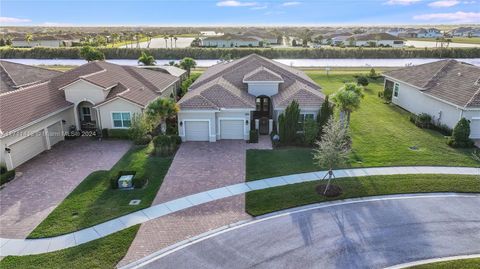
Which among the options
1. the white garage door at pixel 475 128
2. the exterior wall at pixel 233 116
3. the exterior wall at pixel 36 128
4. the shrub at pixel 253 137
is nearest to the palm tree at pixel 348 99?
the shrub at pixel 253 137

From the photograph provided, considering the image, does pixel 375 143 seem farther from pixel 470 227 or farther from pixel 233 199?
pixel 233 199

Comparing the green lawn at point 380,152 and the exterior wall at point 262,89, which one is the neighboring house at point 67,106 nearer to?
the exterior wall at point 262,89

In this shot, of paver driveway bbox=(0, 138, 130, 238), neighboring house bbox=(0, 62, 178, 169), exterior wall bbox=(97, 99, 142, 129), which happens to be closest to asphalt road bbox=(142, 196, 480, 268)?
paver driveway bbox=(0, 138, 130, 238)

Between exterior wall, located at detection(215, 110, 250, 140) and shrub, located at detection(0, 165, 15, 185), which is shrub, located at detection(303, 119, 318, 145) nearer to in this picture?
exterior wall, located at detection(215, 110, 250, 140)

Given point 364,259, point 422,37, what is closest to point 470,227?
point 364,259

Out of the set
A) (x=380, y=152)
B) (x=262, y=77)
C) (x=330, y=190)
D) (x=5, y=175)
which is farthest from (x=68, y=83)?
(x=380, y=152)

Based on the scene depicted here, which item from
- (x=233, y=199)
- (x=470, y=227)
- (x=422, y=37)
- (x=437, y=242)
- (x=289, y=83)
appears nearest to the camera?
(x=437, y=242)
